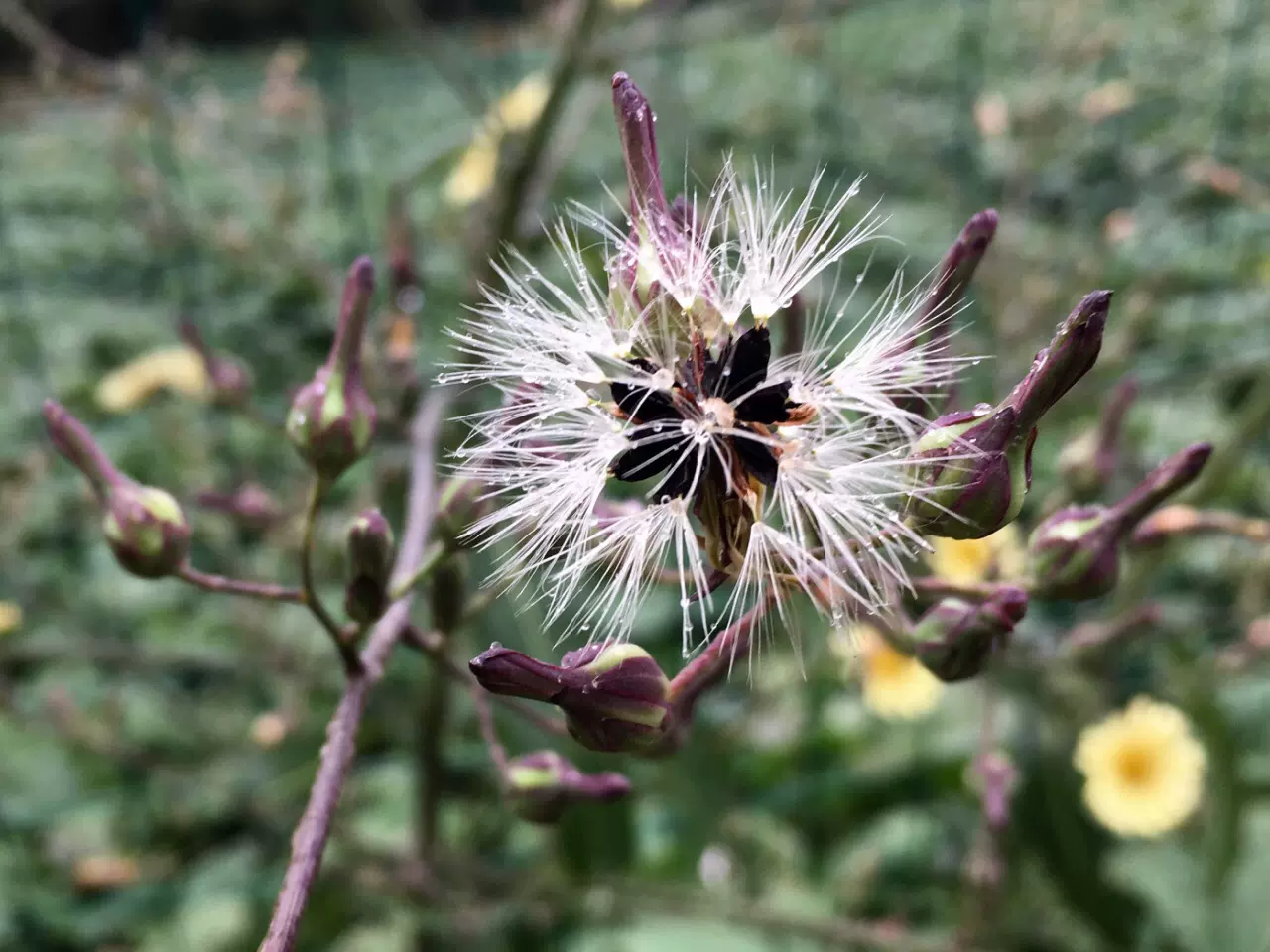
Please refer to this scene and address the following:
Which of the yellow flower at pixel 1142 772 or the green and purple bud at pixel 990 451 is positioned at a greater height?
the green and purple bud at pixel 990 451

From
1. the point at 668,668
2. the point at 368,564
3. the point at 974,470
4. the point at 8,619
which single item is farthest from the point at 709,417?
the point at 8,619

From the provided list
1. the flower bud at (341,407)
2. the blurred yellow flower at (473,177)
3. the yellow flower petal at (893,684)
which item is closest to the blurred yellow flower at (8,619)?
the blurred yellow flower at (473,177)

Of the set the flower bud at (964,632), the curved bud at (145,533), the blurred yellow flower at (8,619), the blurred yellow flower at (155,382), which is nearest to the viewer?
the flower bud at (964,632)

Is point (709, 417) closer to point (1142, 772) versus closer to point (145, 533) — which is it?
point (145, 533)

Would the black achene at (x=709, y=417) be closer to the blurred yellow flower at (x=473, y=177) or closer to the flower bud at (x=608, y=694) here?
the flower bud at (x=608, y=694)

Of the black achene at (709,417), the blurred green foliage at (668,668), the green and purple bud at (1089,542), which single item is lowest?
the blurred green foliage at (668,668)

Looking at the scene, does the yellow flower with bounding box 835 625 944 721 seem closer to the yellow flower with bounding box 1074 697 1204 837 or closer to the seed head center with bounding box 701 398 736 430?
the yellow flower with bounding box 1074 697 1204 837

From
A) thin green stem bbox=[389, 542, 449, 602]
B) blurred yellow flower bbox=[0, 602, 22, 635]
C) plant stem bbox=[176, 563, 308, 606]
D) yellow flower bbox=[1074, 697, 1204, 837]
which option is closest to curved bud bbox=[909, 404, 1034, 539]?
thin green stem bbox=[389, 542, 449, 602]

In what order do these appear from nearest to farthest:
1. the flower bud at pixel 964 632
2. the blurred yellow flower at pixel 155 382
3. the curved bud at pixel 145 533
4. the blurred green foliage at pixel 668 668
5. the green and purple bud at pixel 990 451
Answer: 1. the green and purple bud at pixel 990 451
2. the flower bud at pixel 964 632
3. the curved bud at pixel 145 533
4. the blurred green foliage at pixel 668 668
5. the blurred yellow flower at pixel 155 382
